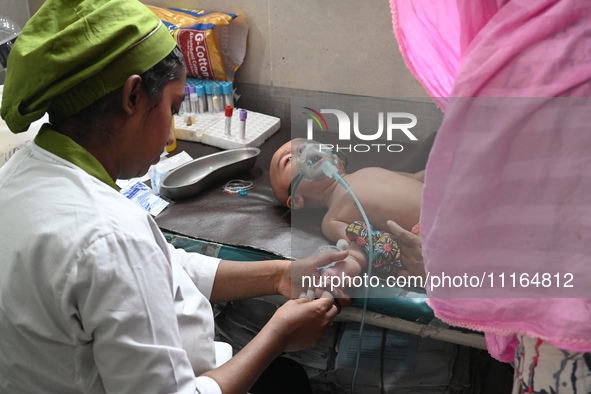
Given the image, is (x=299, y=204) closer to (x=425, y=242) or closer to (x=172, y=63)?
(x=172, y=63)

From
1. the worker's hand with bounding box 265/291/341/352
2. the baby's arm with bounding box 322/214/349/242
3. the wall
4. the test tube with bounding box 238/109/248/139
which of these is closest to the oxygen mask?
the baby's arm with bounding box 322/214/349/242

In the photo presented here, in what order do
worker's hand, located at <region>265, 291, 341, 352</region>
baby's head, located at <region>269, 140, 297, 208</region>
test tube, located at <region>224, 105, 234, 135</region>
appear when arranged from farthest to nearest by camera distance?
test tube, located at <region>224, 105, 234, 135</region> → baby's head, located at <region>269, 140, 297, 208</region> → worker's hand, located at <region>265, 291, 341, 352</region>

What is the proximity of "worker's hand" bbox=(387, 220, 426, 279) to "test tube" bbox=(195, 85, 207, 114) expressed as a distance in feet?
5.15

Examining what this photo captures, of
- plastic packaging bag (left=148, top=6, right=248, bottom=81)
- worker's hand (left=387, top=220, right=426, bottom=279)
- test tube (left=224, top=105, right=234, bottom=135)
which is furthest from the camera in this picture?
plastic packaging bag (left=148, top=6, right=248, bottom=81)

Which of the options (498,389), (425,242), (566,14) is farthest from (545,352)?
(498,389)

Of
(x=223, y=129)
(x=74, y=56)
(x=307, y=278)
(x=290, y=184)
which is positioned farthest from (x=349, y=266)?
(x=223, y=129)

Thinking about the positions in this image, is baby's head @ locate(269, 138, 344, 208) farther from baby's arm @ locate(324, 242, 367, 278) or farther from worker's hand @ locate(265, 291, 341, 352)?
worker's hand @ locate(265, 291, 341, 352)

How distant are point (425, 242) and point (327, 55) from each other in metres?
1.97

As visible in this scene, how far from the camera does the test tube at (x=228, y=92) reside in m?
2.76

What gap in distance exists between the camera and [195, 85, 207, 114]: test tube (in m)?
2.75

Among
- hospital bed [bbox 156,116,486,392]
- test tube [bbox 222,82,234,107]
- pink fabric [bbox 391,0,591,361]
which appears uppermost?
pink fabric [bbox 391,0,591,361]

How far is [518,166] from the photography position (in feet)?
2.23

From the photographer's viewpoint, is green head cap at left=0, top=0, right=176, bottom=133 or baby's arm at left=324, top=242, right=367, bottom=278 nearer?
green head cap at left=0, top=0, right=176, bottom=133

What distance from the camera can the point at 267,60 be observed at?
2.75m
